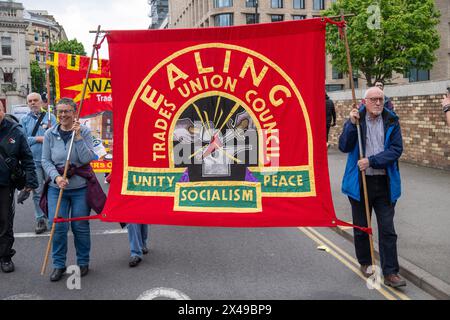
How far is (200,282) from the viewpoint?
17.2ft

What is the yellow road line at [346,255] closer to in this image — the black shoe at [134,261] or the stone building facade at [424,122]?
the black shoe at [134,261]

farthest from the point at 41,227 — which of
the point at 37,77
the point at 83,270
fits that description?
the point at 37,77

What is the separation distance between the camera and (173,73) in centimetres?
474

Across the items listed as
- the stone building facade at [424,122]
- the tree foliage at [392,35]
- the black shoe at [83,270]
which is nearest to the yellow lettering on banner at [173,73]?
the black shoe at [83,270]

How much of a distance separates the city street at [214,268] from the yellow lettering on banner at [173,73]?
204 cm

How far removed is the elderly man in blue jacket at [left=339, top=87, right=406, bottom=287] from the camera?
5012 millimetres

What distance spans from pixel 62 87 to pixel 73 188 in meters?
4.81

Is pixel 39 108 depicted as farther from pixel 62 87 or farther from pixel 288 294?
pixel 288 294

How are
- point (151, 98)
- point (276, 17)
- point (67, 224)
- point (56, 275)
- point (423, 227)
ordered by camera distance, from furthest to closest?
point (276, 17)
point (423, 227)
point (67, 224)
point (56, 275)
point (151, 98)

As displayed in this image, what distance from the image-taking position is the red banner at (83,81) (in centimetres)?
955

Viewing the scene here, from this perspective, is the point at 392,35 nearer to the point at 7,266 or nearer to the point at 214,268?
the point at 214,268

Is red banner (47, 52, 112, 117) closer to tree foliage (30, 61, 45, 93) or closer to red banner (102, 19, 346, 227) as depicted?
red banner (102, 19, 346, 227)

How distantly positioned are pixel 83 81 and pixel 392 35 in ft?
108

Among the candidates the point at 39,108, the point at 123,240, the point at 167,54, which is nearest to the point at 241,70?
the point at 167,54
